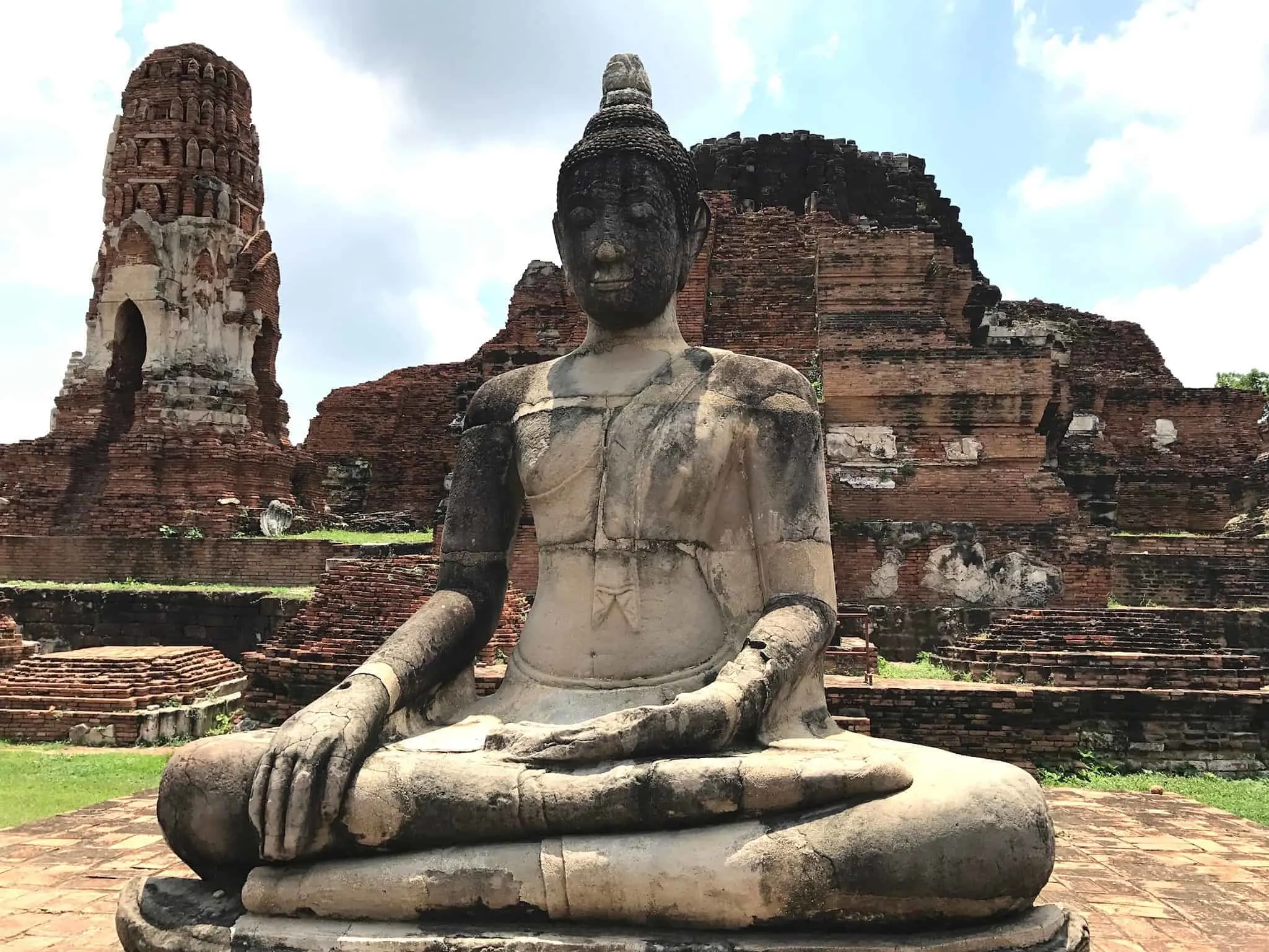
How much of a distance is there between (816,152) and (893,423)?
15.5 m

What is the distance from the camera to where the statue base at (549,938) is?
7.99 feet

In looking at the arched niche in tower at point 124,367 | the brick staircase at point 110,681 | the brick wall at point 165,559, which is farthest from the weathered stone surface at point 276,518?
the brick staircase at point 110,681

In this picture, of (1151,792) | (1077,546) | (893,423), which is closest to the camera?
(1151,792)

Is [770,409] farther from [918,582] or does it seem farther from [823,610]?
[918,582]

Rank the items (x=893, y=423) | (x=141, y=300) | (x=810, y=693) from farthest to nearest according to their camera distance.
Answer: (x=141, y=300), (x=893, y=423), (x=810, y=693)

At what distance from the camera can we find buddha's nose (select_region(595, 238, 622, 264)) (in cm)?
350

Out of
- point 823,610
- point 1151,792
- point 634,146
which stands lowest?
point 1151,792

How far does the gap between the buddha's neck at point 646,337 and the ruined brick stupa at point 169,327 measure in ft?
54.6

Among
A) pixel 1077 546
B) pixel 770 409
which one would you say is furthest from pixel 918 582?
pixel 770 409

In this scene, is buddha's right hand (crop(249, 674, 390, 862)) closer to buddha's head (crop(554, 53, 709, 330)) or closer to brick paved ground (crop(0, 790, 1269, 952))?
brick paved ground (crop(0, 790, 1269, 952))

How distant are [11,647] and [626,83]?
33.8 feet

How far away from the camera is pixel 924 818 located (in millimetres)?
2508

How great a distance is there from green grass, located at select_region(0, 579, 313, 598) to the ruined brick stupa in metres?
3.10

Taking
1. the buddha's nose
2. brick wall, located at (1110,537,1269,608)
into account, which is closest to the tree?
brick wall, located at (1110,537,1269,608)
